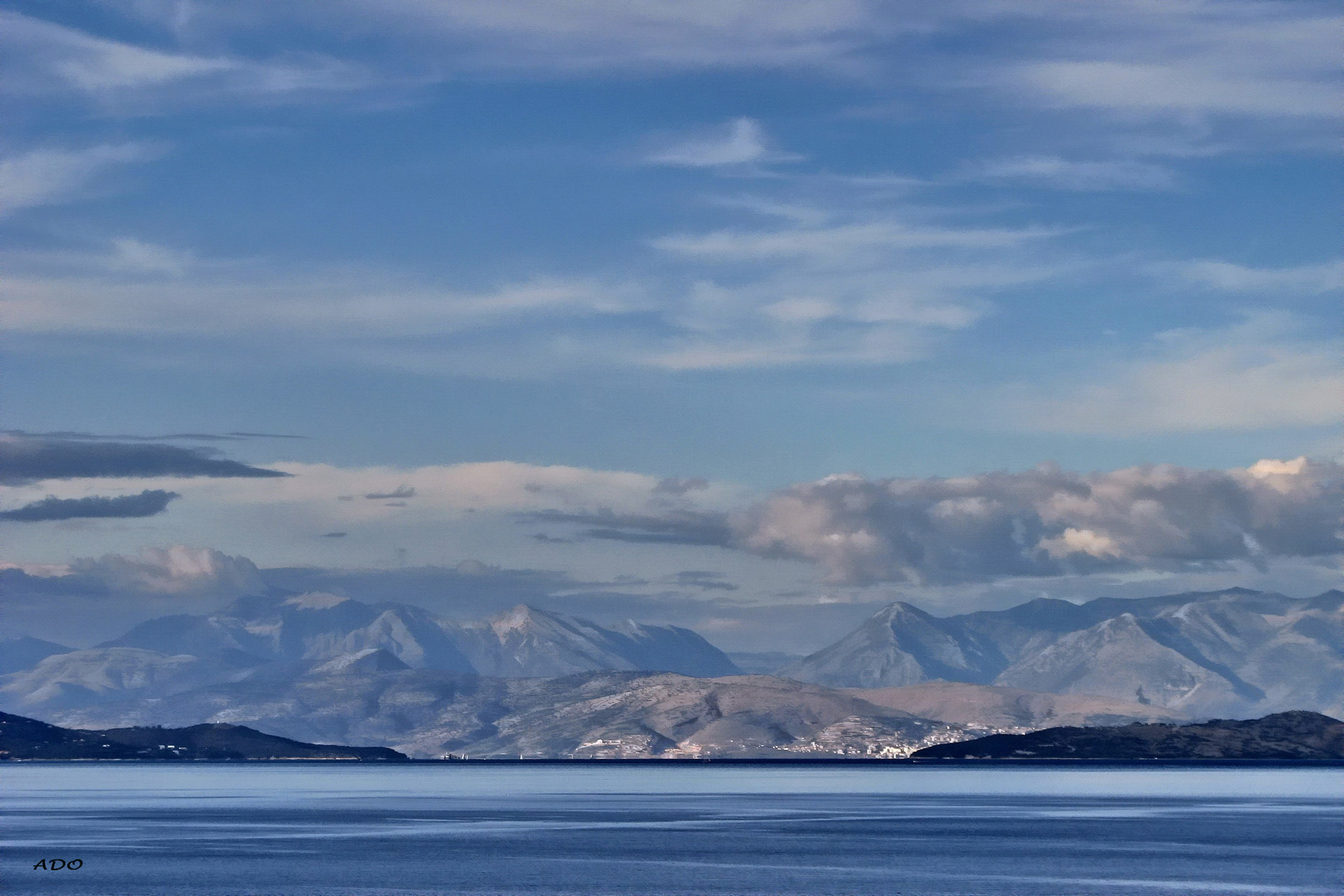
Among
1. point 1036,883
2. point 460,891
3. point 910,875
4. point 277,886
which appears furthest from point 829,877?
point 277,886

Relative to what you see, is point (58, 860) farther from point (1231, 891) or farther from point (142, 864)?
point (1231, 891)

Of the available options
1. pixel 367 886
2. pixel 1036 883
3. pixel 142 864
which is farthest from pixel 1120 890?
pixel 142 864

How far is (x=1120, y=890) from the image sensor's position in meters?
166

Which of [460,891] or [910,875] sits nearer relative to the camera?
[460,891]

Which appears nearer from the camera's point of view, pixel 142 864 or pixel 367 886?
pixel 367 886

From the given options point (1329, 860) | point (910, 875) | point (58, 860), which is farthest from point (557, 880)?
point (1329, 860)

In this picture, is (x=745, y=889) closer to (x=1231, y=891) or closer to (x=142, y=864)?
Result: (x=1231, y=891)

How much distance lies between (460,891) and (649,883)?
2145 centimetres

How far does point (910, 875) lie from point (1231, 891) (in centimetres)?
3575

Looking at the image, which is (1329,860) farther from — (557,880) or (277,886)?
(277,886)

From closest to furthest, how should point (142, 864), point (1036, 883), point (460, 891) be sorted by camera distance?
1. point (460, 891)
2. point (1036, 883)
3. point (142, 864)

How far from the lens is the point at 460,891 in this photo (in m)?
162

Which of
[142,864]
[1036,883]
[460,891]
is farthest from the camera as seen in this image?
[142,864]

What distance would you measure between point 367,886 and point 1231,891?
89.4 m
